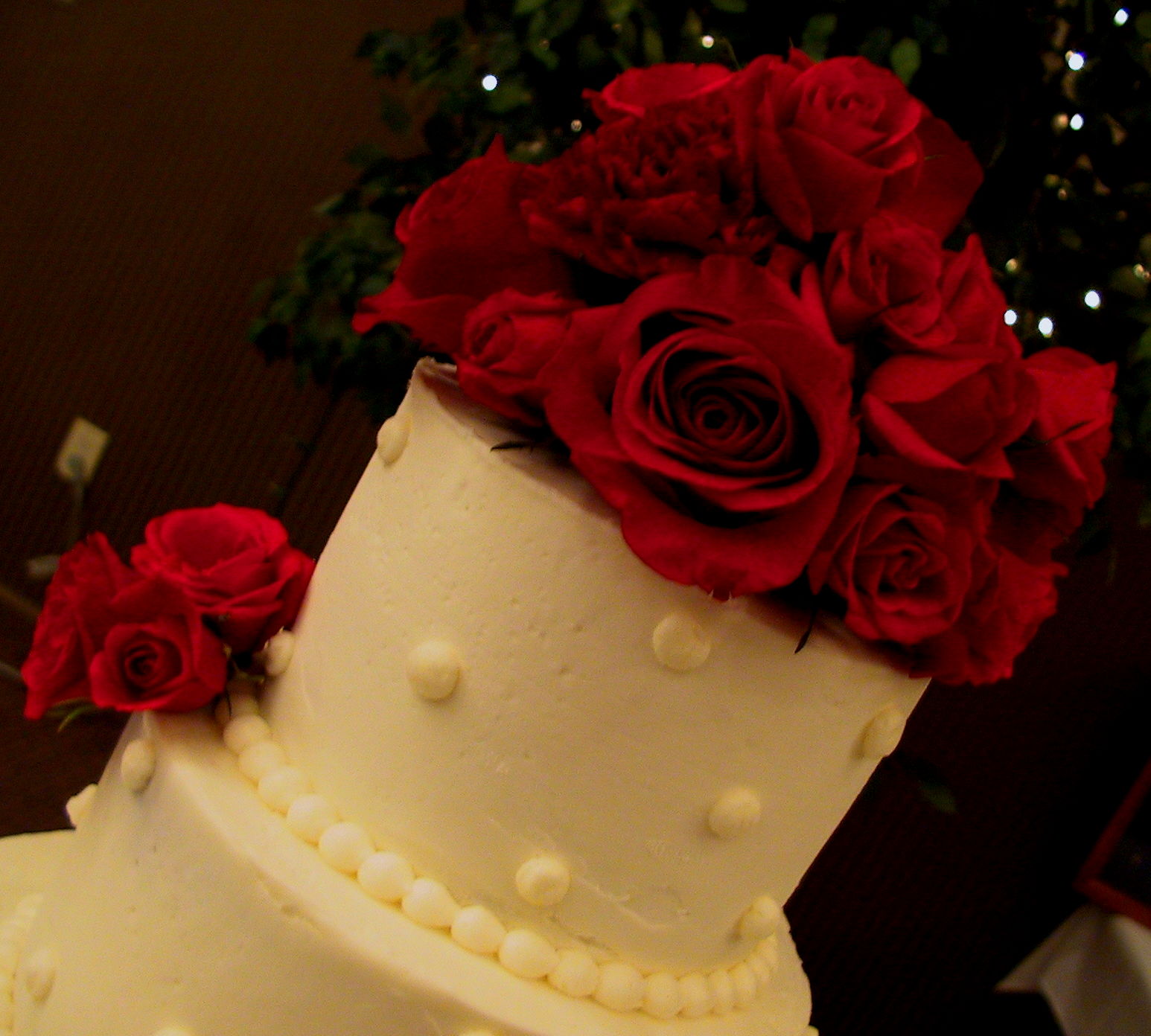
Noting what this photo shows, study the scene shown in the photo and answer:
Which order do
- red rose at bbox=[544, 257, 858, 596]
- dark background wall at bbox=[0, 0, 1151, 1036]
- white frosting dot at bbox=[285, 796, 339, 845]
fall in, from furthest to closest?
1. dark background wall at bbox=[0, 0, 1151, 1036]
2. white frosting dot at bbox=[285, 796, 339, 845]
3. red rose at bbox=[544, 257, 858, 596]

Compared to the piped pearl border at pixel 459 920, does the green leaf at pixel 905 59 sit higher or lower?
higher

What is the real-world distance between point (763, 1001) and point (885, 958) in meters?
1.79

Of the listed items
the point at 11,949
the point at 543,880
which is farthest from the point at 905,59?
the point at 11,949

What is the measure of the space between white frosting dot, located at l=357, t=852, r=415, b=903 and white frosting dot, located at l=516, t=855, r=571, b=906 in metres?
0.09

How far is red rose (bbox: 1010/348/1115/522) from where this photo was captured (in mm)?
735

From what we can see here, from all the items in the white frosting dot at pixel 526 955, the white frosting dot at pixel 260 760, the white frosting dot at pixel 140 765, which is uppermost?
the white frosting dot at pixel 526 955

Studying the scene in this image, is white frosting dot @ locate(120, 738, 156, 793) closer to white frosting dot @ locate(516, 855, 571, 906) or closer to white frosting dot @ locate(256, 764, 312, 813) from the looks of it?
white frosting dot @ locate(256, 764, 312, 813)

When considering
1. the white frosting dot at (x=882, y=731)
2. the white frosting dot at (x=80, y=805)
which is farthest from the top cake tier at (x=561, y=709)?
the white frosting dot at (x=80, y=805)

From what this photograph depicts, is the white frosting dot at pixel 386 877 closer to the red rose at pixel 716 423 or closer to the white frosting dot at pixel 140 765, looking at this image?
the white frosting dot at pixel 140 765

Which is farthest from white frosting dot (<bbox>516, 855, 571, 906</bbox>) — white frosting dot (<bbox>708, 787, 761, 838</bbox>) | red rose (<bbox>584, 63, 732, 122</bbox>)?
red rose (<bbox>584, 63, 732, 122</bbox>)

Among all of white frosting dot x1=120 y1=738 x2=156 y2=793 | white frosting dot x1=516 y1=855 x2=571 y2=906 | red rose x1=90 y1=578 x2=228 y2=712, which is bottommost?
white frosting dot x1=120 y1=738 x2=156 y2=793

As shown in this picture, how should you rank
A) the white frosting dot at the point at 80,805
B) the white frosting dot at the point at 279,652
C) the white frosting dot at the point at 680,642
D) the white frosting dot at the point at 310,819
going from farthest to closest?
1. the white frosting dot at the point at 80,805
2. the white frosting dot at the point at 279,652
3. the white frosting dot at the point at 310,819
4. the white frosting dot at the point at 680,642

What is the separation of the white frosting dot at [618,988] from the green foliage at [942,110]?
32.4 inches

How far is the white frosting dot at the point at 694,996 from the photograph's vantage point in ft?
2.71
